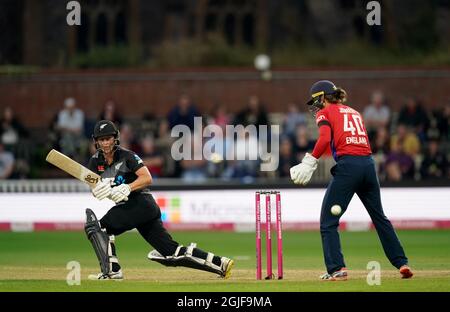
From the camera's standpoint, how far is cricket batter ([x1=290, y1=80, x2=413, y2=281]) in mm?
12336

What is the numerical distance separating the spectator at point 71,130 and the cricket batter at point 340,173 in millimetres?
13429

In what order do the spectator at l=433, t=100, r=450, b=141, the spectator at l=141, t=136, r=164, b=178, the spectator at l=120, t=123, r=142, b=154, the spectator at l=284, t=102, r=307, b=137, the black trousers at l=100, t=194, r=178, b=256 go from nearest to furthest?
1. the black trousers at l=100, t=194, r=178, b=256
2. the spectator at l=141, t=136, r=164, b=178
3. the spectator at l=433, t=100, r=450, b=141
4. the spectator at l=120, t=123, r=142, b=154
5. the spectator at l=284, t=102, r=307, b=137

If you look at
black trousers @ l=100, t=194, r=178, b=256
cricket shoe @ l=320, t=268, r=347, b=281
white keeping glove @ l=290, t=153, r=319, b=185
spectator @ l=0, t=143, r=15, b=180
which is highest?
spectator @ l=0, t=143, r=15, b=180

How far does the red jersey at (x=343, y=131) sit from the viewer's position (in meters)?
12.4

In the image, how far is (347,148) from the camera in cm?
1246

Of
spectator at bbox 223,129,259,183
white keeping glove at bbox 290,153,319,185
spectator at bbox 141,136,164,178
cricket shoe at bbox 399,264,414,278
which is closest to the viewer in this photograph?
white keeping glove at bbox 290,153,319,185

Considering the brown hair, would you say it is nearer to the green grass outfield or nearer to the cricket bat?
the green grass outfield

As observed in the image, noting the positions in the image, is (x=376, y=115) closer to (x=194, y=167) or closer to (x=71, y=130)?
(x=194, y=167)

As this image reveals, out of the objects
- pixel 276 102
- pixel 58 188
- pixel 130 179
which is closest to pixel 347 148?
pixel 130 179

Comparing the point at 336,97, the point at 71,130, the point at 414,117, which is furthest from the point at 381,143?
the point at 336,97

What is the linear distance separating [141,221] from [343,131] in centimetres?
240

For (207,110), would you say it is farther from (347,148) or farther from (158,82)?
(347,148)

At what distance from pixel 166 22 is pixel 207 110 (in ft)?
15.3

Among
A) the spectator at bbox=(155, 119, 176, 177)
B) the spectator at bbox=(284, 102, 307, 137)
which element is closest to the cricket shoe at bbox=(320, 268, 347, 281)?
the spectator at bbox=(155, 119, 176, 177)
